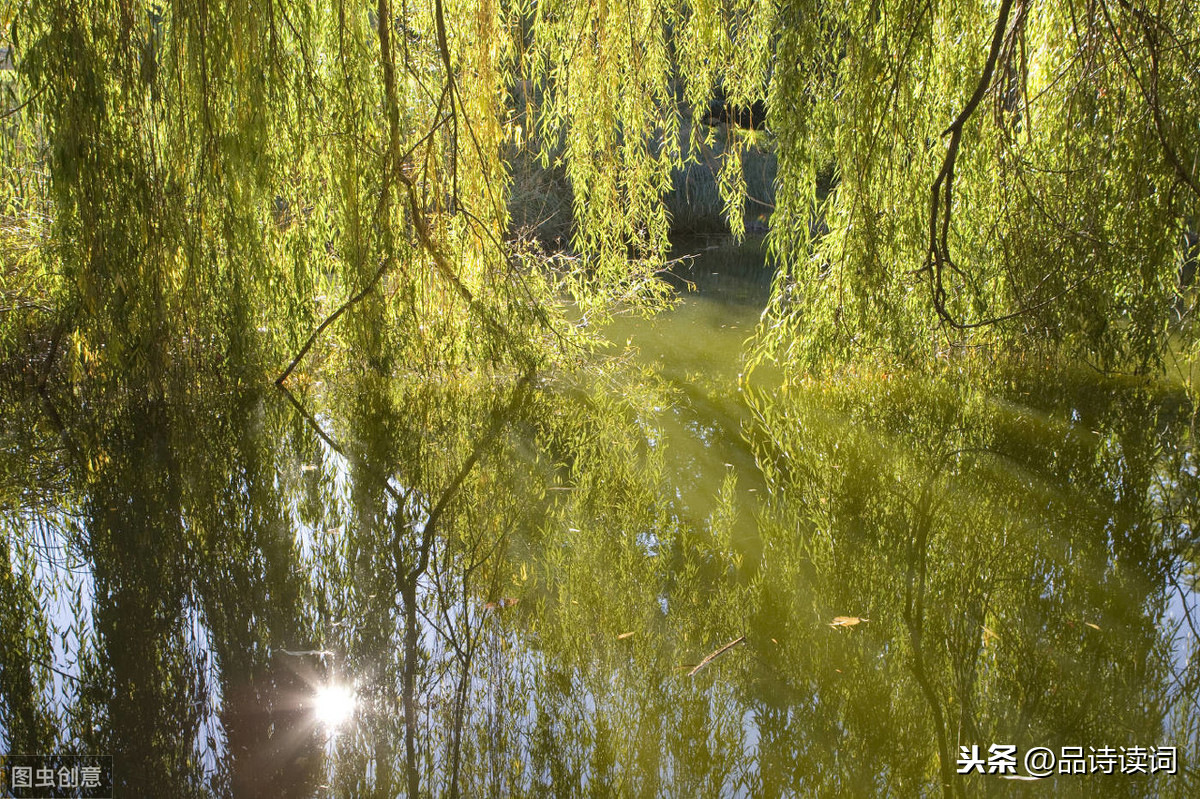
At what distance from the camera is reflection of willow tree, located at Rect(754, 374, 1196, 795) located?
1.54 metres

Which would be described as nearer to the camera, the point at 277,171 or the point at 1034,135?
the point at 277,171

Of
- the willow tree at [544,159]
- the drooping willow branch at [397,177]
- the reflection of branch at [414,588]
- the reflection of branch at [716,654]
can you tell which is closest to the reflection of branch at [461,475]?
the reflection of branch at [414,588]

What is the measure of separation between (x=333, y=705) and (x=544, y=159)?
236 cm

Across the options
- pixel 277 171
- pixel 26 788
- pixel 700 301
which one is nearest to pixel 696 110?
pixel 277 171

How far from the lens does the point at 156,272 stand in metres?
2.69

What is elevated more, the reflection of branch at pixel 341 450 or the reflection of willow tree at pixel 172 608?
the reflection of branch at pixel 341 450

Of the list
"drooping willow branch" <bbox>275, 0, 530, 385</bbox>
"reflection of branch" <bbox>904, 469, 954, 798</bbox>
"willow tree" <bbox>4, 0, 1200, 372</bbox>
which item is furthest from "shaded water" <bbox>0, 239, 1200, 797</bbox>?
"drooping willow branch" <bbox>275, 0, 530, 385</bbox>

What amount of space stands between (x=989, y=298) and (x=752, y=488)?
1.28m

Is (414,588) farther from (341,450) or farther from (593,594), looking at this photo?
(341,450)

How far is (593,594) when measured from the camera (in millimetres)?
2100

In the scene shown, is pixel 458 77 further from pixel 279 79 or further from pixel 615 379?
pixel 615 379

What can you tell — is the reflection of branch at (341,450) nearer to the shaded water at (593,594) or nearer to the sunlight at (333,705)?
the shaded water at (593,594)

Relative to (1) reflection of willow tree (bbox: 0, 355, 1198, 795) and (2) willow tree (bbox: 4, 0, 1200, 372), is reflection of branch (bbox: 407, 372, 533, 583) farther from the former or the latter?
(2) willow tree (bbox: 4, 0, 1200, 372)

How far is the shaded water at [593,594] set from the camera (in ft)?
4.95
